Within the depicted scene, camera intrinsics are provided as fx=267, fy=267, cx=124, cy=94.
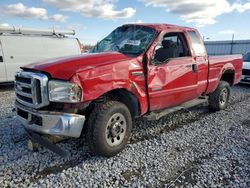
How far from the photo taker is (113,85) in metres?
3.90

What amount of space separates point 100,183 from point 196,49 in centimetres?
369

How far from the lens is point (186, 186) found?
10.9 ft

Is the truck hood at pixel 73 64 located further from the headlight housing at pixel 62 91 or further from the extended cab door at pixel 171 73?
the extended cab door at pixel 171 73

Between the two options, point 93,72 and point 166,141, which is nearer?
point 93,72

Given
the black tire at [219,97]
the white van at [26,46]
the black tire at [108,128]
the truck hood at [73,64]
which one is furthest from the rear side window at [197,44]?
the white van at [26,46]

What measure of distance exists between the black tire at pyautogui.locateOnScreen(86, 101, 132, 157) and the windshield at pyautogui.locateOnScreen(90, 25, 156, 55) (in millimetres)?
1100

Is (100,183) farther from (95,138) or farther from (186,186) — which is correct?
(186,186)

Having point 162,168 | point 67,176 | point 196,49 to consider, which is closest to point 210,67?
point 196,49

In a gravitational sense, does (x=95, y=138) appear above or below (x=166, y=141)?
above

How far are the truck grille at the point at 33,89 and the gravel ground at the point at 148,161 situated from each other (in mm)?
896

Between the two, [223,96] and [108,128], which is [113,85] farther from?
[223,96]

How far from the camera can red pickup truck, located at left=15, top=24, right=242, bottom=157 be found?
140 inches

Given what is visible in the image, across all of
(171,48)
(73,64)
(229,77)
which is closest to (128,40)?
(171,48)

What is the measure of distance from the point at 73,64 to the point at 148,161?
5.89 feet
